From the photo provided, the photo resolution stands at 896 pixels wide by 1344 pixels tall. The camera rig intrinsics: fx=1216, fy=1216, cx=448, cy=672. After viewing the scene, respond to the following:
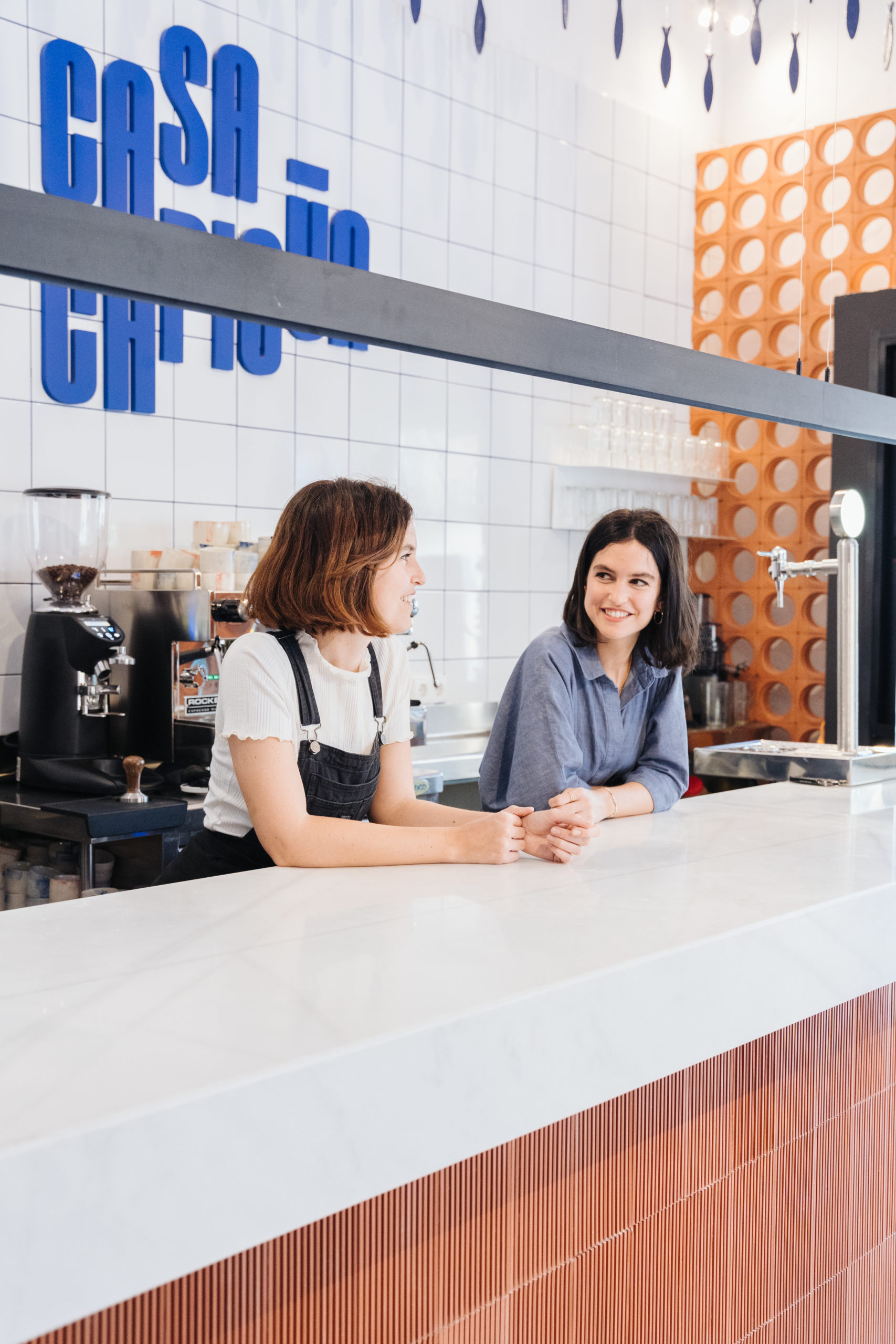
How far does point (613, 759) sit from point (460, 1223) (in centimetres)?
117

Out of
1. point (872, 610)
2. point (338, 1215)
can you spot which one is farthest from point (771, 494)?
point (338, 1215)

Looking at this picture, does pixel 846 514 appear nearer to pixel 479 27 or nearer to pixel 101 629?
pixel 101 629

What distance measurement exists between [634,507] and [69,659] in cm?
278

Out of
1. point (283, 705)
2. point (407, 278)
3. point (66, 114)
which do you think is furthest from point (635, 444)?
point (283, 705)

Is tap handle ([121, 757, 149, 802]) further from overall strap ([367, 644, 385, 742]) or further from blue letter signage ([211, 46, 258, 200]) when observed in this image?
blue letter signage ([211, 46, 258, 200])

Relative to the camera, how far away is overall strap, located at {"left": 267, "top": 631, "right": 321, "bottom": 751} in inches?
67.8

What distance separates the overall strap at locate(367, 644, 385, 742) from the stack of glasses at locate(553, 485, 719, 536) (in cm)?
272

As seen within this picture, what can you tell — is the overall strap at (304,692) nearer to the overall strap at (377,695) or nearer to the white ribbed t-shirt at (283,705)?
the white ribbed t-shirt at (283,705)

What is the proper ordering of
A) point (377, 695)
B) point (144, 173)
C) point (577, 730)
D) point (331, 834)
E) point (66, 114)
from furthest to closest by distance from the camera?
point (144, 173), point (66, 114), point (577, 730), point (377, 695), point (331, 834)

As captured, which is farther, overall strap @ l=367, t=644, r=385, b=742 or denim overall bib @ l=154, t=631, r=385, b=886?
overall strap @ l=367, t=644, r=385, b=742

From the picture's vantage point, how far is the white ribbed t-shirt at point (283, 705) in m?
1.62

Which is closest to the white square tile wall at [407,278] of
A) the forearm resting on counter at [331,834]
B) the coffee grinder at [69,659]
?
the coffee grinder at [69,659]

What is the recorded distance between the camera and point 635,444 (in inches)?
185

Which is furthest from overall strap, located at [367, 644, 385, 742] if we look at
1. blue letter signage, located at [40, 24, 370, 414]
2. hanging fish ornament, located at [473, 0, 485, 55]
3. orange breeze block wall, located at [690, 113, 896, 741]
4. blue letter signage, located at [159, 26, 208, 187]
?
orange breeze block wall, located at [690, 113, 896, 741]
